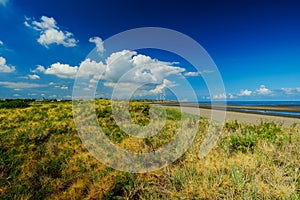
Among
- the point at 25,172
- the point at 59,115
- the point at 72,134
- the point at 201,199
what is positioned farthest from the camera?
the point at 59,115

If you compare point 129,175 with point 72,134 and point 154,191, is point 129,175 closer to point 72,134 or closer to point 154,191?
point 154,191

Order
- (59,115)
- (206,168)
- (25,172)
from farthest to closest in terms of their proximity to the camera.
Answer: (59,115)
(25,172)
(206,168)

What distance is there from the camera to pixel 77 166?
6.10 metres

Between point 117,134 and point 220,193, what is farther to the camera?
point 117,134

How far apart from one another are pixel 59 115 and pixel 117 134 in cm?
555

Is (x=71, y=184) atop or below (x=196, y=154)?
below

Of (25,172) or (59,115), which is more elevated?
(59,115)

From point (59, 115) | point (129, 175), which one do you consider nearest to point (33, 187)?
point (129, 175)

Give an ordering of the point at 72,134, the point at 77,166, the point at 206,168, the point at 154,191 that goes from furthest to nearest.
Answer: the point at 72,134
the point at 77,166
the point at 206,168
the point at 154,191

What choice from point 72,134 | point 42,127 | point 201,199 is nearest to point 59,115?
point 42,127

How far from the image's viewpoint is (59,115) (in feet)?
45.3

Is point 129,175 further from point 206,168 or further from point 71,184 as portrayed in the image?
point 206,168

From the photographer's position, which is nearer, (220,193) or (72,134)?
(220,193)

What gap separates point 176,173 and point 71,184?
7.44 ft
